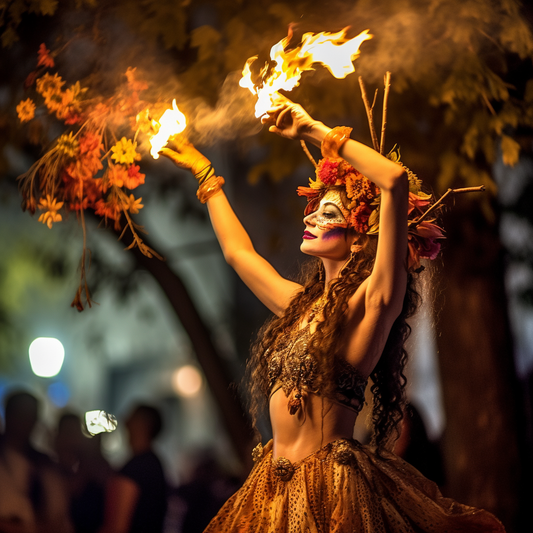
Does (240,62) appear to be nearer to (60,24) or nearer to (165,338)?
(60,24)

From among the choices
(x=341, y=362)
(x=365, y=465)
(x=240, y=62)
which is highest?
(x=240, y=62)

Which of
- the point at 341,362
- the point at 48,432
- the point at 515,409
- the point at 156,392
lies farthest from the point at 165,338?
the point at 515,409

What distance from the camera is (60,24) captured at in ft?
8.28

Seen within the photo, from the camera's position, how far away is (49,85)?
251 cm

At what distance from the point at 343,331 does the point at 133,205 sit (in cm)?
105

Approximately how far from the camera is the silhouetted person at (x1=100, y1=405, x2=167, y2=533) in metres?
2.17

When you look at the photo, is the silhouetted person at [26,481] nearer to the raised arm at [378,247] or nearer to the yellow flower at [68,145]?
the yellow flower at [68,145]

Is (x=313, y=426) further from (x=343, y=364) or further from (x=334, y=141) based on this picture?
(x=334, y=141)

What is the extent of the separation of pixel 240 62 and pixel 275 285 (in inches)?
32.9

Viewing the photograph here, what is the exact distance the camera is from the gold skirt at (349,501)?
1521 mm

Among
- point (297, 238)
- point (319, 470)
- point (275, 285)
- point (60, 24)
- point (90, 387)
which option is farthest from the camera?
point (60, 24)

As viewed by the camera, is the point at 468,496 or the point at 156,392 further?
the point at 156,392

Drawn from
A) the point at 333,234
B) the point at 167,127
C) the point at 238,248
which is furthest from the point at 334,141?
the point at 167,127

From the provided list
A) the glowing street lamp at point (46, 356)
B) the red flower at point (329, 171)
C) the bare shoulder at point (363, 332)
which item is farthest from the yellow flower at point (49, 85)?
the bare shoulder at point (363, 332)
